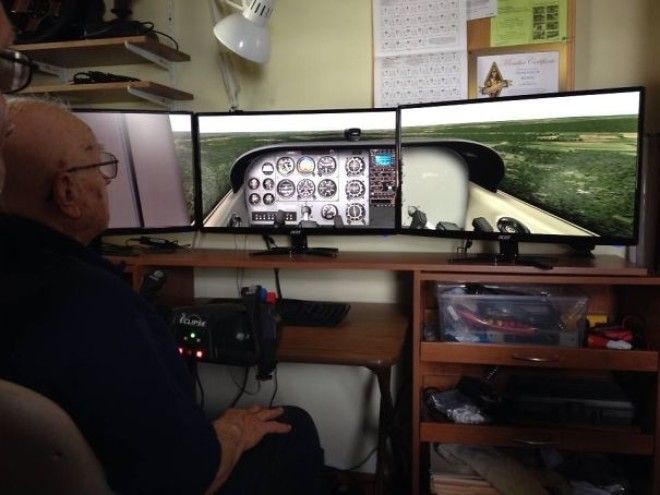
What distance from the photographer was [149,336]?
2.55 feet

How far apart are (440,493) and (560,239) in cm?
83

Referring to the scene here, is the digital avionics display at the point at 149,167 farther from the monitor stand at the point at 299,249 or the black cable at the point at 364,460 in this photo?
the black cable at the point at 364,460

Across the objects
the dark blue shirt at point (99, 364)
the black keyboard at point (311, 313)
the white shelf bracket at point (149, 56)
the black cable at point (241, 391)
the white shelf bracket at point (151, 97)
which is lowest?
the black cable at point (241, 391)

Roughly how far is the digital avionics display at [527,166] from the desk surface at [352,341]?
0.33 metres

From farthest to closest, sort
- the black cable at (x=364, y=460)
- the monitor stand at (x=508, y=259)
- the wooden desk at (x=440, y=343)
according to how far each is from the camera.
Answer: the black cable at (x=364, y=460) → the monitor stand at (x=508, y=259) → the wooden desk at (x=440, y=343)

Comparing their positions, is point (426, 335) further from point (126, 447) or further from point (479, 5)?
point (479, 5)

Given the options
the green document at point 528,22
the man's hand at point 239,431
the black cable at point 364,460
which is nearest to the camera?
the man's hand at point 239,431

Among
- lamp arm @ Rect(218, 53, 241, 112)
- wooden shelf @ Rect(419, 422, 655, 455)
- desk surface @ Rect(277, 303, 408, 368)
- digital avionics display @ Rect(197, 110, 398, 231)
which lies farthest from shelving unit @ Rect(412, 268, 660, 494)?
lamp arm @ Rect(218, 53, 241, 112)

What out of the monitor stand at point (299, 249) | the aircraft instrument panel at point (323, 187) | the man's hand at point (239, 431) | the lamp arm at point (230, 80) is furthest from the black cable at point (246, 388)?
the lamp arm at point (230, 80)

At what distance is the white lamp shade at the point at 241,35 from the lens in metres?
1.64

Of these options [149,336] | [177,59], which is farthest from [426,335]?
[177,59]

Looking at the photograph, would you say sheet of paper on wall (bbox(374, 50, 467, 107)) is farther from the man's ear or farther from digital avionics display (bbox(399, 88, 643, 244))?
the man's ear

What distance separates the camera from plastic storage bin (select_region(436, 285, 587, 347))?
1382 mm

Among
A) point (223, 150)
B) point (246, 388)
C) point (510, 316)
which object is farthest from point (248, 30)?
point (246, 388)
